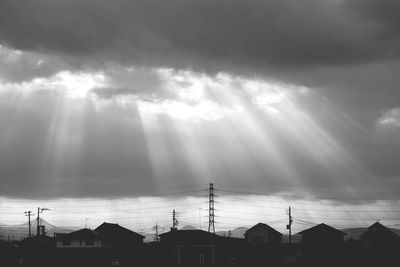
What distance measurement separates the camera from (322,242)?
109438mm

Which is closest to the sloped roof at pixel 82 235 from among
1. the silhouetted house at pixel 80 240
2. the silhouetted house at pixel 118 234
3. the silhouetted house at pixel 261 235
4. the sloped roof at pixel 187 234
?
the silhouetted house at pixel 80 240

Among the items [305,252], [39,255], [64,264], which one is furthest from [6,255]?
[305,252]

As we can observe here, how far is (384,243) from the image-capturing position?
111 meters

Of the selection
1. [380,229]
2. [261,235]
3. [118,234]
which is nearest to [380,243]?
[380,229]

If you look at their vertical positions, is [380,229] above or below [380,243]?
above

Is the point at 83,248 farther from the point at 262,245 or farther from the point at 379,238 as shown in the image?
Answer: the point at 379,238

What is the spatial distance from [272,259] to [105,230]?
35282 mm

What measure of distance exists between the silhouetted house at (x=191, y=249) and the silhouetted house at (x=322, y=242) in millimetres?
22505

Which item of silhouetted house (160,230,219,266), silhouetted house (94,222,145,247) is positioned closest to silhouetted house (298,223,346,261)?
silhouetted house (160,230,219,266)

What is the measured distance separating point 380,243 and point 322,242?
41.1ft

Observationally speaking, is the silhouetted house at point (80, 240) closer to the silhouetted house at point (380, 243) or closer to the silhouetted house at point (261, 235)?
the silhouetted house at point (261, 235)

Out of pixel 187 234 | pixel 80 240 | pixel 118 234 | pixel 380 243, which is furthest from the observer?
pixel 118 234

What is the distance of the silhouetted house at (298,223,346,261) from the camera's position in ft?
354

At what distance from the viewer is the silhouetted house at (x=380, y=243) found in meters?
108
